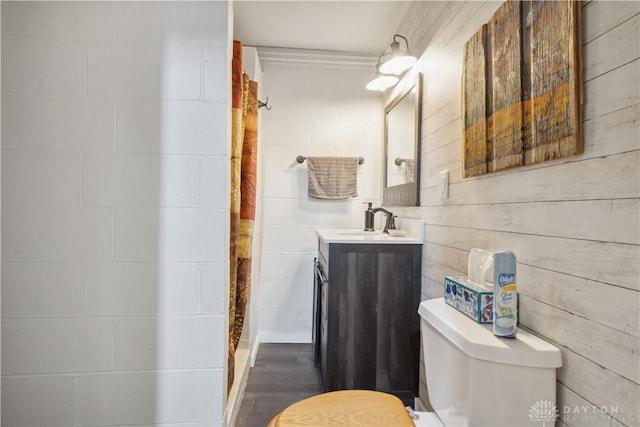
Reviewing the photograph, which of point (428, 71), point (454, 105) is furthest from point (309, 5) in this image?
point (454, 105)

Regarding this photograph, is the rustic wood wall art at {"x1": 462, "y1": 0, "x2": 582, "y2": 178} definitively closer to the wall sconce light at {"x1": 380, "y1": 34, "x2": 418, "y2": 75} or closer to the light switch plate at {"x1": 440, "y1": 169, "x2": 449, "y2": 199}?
the light switch plate at {"x1": 440, "y1": 169, "x2": 449, "y2": 199}

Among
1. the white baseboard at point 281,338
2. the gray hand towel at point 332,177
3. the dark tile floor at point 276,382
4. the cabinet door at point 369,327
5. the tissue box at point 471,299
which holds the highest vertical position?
the gray hand towel at point 332,177

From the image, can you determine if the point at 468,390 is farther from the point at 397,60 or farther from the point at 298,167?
the point at 298,167

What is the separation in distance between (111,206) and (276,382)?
1.45m

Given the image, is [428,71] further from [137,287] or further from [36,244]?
[36,244]

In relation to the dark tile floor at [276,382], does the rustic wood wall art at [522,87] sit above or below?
above

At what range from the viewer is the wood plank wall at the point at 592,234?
2.25 feet

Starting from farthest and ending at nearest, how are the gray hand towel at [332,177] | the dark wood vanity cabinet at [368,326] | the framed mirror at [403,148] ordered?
the gray hand towel at [332,177] < the framed mirror at [403,148] < the dark wood vanity cabinet at [368,326]

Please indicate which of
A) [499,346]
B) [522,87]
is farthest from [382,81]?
[499,346]

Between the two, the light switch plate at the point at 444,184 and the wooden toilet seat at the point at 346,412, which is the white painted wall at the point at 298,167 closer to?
the light switch plate at the point at 444,184

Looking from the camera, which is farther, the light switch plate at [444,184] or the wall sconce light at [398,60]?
the wall sconce light at [398,60]

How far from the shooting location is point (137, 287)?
119 centimetres

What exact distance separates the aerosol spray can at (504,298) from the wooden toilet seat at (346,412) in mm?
375

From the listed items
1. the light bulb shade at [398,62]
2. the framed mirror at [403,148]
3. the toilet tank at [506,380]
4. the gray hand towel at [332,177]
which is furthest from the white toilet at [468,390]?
the gray hand towel at [332,177]
